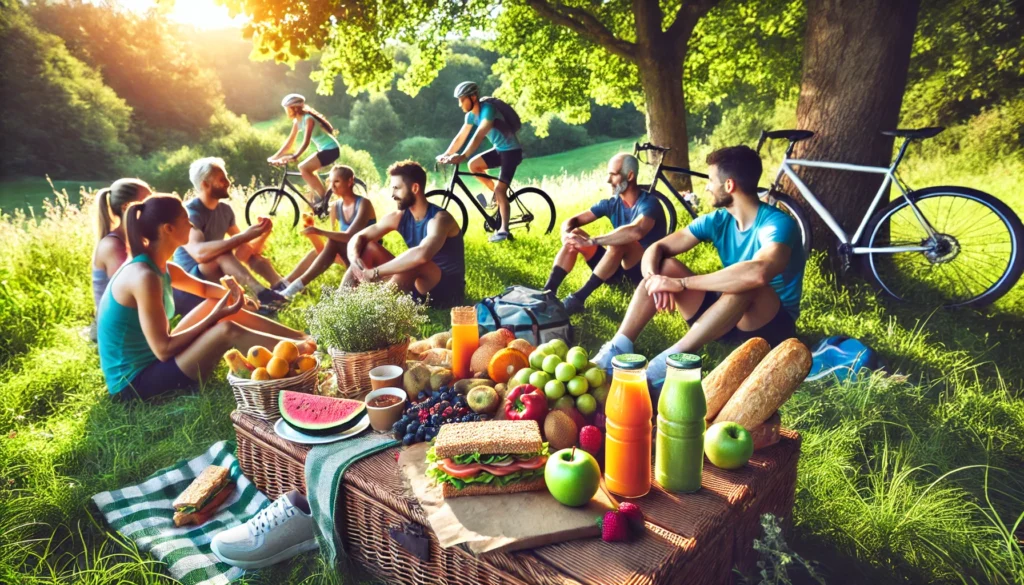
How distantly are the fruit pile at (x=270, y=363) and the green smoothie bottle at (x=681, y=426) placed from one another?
65.4 inches

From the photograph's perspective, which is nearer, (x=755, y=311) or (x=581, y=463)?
(x=581, y=463)

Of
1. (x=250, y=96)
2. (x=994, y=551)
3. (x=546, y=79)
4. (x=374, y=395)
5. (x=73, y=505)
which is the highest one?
(x=250, y=96)

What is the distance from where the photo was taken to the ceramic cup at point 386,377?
249 cm

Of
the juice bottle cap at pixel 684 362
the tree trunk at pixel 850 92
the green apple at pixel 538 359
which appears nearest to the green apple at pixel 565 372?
the green apple at pixel 538 359

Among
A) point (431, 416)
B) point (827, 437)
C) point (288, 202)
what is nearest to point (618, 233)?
point (827, 437)

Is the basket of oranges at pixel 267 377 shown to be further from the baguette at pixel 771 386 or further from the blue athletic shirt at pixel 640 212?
the blue athletic shirt at pixel 640 212

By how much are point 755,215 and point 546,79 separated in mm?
9301

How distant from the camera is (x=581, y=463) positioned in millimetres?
1649

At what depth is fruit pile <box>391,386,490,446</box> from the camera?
2.18m

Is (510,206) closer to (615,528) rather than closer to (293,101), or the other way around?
(293,101)

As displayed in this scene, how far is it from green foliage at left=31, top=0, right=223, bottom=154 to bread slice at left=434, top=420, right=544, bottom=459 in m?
35.5

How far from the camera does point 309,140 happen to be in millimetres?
8203

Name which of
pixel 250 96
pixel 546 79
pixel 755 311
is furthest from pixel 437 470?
pixel 250 96

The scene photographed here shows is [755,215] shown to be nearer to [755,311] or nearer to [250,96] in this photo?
[755,311]
